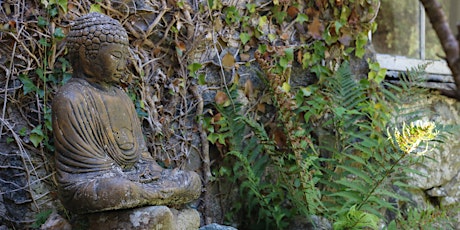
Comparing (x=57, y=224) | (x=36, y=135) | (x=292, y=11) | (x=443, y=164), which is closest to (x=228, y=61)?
(x=292, y=11)

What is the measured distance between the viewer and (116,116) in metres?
3.01

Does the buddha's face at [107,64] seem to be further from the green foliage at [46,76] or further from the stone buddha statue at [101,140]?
the green foliage at [46,76]

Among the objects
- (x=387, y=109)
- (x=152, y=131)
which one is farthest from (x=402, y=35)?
(x=152, y=131)

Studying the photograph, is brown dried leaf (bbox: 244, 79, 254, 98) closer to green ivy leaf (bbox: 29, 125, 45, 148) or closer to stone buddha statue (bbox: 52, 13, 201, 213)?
stone buddha statue (bbox: 52, 13, 201, 213)

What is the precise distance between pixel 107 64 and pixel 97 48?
3.9 inches

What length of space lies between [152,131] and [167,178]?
0.88 metres

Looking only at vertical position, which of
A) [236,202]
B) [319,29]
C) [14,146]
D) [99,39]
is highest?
[99,39]

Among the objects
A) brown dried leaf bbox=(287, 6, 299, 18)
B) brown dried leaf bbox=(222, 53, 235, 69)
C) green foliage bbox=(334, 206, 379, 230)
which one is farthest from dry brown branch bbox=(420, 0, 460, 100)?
brown dried leaf bbox=(287, 6, 299, 18)

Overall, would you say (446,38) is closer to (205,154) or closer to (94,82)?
(94,82)

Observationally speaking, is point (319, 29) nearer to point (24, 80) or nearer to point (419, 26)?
point (419, 26)

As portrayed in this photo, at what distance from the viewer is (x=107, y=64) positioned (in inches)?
116

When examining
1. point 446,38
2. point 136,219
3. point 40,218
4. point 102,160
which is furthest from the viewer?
point 40,218

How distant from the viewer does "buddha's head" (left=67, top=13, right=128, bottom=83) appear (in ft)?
9.48

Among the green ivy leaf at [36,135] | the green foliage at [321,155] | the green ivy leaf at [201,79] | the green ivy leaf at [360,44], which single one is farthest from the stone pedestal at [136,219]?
the green ivy leaf at [360,44]
